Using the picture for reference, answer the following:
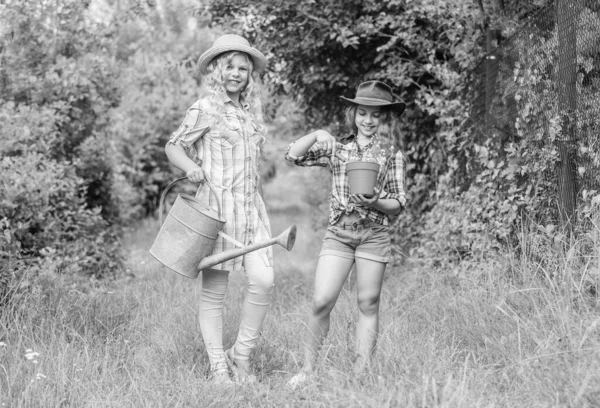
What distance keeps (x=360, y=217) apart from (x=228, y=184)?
0.62 metres

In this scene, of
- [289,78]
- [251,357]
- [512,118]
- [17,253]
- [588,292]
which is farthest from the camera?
[289,78]

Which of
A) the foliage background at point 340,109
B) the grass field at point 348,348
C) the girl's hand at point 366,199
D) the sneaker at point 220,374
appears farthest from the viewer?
the foliage background at point 340,109

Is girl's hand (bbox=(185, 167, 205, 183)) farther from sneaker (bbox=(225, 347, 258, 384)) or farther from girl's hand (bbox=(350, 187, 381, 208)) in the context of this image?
sneaker (bbox=(225, 347, 258, 384))

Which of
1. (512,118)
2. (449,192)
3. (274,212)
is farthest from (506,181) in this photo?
(274,212)

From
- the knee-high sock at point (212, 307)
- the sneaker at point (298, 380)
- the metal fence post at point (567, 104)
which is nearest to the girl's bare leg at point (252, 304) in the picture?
the knee-high sock at point (212, 307)

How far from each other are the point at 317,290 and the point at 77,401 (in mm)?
1108

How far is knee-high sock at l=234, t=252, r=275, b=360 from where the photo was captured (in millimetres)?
3305

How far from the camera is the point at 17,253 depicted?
14.6 feet

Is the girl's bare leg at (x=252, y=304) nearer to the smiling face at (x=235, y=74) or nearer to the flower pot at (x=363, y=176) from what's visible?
the flower pot at (x=363, y=176)

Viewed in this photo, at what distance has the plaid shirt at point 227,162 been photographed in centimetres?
328

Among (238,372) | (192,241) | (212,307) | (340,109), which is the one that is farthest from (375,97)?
(340,109)

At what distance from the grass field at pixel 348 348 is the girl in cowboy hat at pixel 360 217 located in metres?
0.13

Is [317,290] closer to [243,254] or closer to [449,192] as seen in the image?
[243,254]

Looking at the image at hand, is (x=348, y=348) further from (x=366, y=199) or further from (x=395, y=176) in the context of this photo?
(x=395, y=176)
